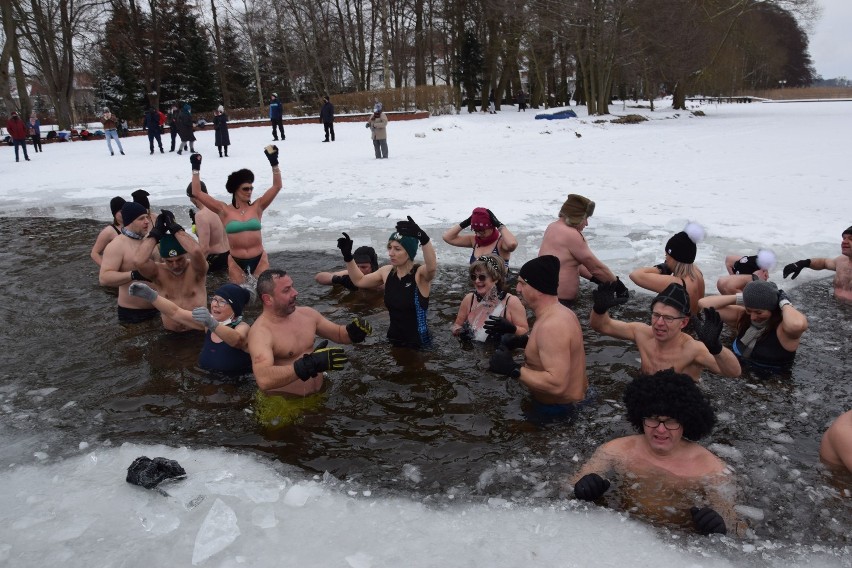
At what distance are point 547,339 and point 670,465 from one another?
3.23 ft

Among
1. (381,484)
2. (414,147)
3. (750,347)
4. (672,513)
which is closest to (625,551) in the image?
(672,513)

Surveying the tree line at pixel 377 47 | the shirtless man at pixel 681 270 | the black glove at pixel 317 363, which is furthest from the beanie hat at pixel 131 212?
the tree line at pixel 377 47

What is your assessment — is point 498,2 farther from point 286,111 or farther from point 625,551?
point 625,551

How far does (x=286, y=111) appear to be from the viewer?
38.1 meters

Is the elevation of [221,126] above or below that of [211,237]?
above

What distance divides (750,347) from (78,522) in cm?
480

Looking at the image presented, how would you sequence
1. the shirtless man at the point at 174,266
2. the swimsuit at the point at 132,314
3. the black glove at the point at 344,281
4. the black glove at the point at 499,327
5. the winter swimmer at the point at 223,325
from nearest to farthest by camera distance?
the black glove at the point at 499,327 → the winter swimmer at the point at 223,325 → the shirtless man at the point at 174,266 → the swimsuit at the point at 132,314 → the black glove at the point at 344,281

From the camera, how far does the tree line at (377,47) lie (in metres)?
30.1

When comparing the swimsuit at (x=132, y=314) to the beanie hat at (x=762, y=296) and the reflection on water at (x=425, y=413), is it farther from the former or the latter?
the beanie hat at (x=762, y=296)

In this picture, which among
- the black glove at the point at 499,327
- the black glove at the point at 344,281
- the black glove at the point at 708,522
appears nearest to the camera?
the black glove at the point at 708,522

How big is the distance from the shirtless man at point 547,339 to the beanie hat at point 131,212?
13.6 ft

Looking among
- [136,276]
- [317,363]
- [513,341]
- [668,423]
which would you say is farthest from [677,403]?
[136,276]

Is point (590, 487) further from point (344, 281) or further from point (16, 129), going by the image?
point (16, 129)

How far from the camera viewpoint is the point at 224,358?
491 centimetres
